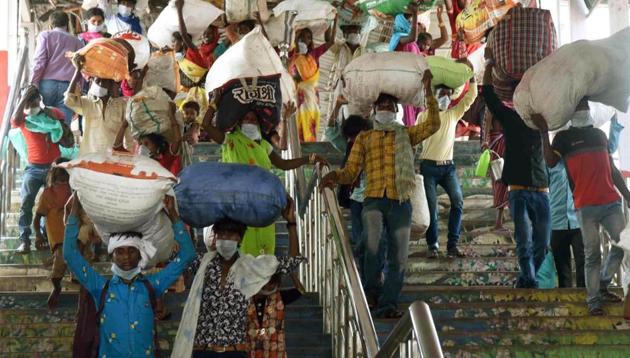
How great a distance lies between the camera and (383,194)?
7793mm

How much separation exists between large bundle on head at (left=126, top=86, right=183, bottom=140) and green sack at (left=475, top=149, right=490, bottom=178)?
3.34 m

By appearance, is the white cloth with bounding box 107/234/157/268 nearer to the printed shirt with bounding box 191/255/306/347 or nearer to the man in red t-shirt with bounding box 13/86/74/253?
the printed shirt with bounding box 191/255/306/347

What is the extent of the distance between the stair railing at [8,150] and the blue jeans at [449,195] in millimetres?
3832

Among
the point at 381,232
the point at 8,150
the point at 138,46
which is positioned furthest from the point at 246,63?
the point at 8,150

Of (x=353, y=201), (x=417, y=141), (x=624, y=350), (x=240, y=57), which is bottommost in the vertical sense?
(x=624, y=350)

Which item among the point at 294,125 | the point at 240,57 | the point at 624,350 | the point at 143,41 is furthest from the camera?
the point at 143,41

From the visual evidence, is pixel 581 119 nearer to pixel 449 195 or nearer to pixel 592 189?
pixel 592 189

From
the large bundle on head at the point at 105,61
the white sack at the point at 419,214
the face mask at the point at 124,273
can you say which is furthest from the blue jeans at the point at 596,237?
the large bundle on head at the point at 105,61

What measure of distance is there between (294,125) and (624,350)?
4208mm

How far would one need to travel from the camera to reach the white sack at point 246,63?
847 cm

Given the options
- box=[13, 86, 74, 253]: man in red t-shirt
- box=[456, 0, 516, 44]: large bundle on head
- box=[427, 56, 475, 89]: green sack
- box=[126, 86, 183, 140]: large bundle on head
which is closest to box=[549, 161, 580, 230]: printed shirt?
box=[427, 56, 475, 89]: green sack

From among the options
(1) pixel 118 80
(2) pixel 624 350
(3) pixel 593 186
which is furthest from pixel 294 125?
(2) pixel 624 350

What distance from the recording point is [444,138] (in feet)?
32.7

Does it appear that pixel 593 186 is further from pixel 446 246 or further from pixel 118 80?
pixel 118 80
